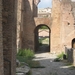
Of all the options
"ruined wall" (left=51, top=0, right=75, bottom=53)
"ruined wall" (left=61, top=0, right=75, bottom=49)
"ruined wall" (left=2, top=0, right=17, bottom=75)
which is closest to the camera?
"ruined wall" (left=2, top=0, right=17, bottom=75)

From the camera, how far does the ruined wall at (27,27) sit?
31.1 metres

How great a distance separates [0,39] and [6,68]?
2.64m

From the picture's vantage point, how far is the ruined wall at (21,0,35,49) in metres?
31.1

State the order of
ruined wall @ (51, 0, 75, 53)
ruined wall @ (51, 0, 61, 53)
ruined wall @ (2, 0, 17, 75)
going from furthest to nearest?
ruined wall @ (51, 0, 61, 53) → ruined wall @ (51, 0, 75, 53) → ruined wall @ (2, 0, 17, 75)

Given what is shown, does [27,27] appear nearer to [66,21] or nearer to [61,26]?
[61,26]

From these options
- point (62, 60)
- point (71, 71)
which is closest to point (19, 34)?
point (62, 60)

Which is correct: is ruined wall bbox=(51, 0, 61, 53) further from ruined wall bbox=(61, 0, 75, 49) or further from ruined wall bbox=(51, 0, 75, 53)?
ruined wall bbox=(61, 0, 75, 49)

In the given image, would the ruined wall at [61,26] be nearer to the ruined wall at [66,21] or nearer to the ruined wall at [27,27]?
the ruined wall at [66,21]

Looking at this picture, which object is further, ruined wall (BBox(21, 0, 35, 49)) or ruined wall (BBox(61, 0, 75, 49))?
ruined wall (BBox(21, 0, 35, 49))

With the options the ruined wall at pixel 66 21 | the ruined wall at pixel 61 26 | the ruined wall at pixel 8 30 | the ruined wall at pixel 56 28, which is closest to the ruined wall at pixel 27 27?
the ruined wall at pixel 56 28

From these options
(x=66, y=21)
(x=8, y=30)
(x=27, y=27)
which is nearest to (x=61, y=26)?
(x=66, y=21)

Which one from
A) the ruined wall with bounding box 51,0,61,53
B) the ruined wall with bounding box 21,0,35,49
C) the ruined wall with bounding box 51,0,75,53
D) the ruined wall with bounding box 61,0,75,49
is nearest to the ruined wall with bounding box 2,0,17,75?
the ruined wall with bounding box 51,0,75,53

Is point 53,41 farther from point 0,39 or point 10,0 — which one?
point 0,39

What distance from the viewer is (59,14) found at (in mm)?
31219
